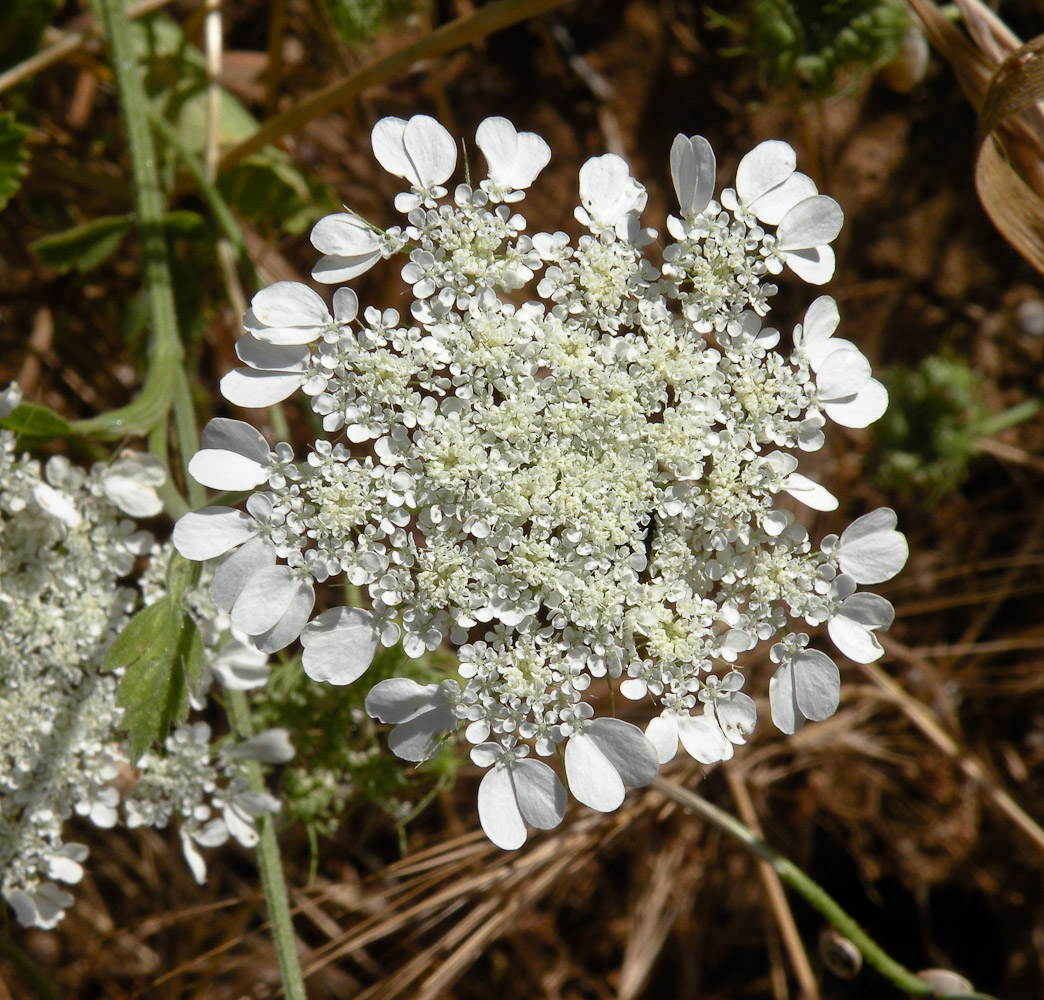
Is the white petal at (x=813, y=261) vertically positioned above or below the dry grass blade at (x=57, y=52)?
below

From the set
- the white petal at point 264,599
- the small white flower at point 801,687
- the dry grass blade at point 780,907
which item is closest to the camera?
the white petal at point 264,599

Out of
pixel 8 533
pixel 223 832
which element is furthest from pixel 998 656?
pixel 8 533

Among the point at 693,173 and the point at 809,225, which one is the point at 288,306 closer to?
the point at 693,173

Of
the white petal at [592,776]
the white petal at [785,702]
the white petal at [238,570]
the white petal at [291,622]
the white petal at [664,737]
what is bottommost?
the white petal at [785,702]

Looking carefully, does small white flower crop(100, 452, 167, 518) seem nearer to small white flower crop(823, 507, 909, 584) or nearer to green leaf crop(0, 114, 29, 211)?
green leaf crop(0, 114, 29, 211)

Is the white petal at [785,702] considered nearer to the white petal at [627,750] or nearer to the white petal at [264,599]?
the white petal at [627,750]

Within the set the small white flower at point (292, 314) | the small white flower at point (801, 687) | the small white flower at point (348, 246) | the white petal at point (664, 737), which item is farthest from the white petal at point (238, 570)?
the small white flower at point (801, 687)

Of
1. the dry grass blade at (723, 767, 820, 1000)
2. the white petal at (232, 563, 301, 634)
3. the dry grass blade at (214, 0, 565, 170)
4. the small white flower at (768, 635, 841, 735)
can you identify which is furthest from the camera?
the dry grass blade at (723, 767, 820, 1000)

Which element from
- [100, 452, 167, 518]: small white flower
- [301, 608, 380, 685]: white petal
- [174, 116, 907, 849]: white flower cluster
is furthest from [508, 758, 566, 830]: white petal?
[100, 452, 167, 518]: small white flower

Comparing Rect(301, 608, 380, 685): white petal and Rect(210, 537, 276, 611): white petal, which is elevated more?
Rect(210, 537, 276, 611): white petal
